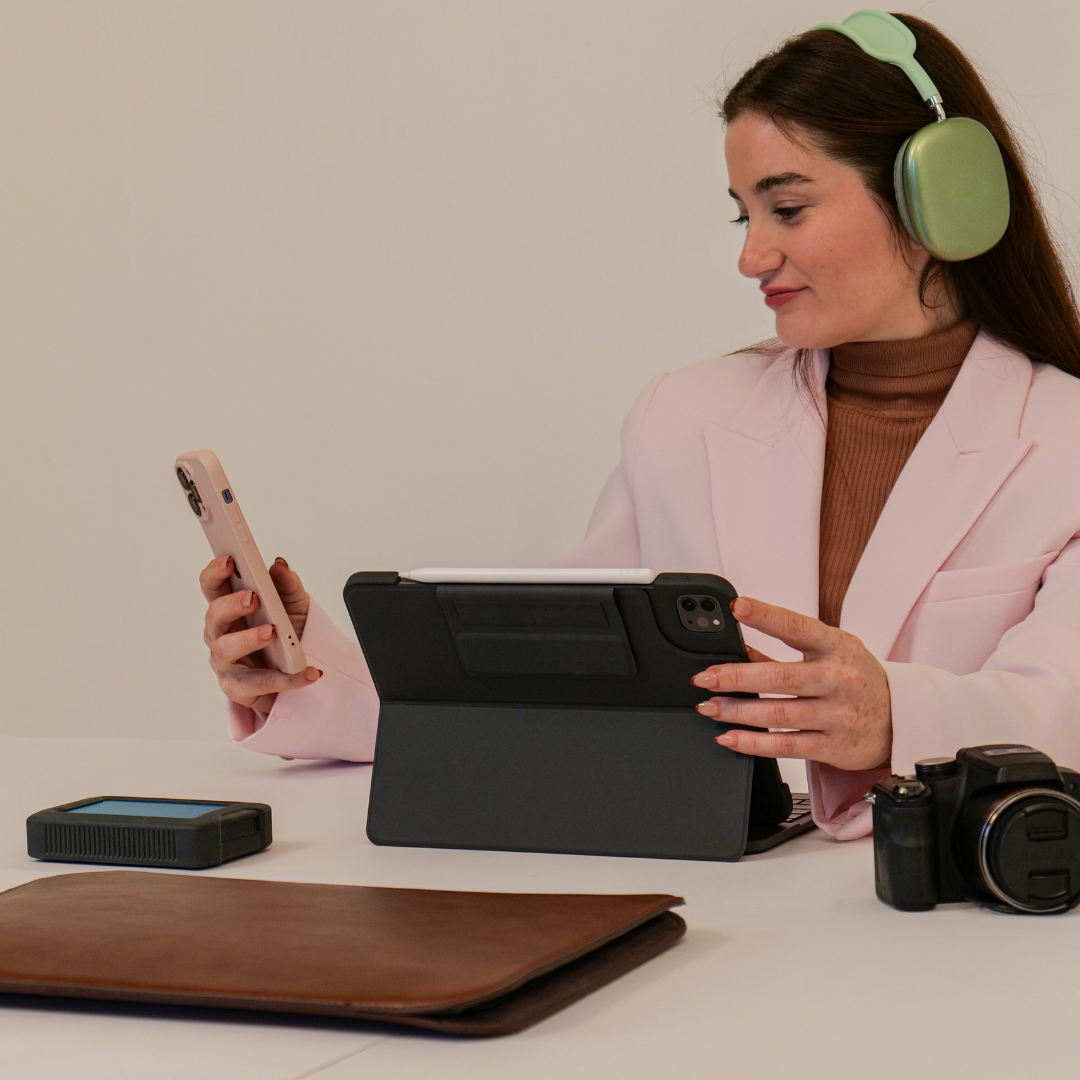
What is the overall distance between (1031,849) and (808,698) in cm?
23

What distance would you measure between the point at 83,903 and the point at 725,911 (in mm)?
375

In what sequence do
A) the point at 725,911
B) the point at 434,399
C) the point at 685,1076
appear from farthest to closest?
the point at 434,399, the point at 725,911, the point at 685,1076

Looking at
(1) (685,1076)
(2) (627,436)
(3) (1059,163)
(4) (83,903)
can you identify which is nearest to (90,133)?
(2) (627,436)

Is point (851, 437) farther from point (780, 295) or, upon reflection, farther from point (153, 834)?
point (153, 834)

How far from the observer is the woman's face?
149cm

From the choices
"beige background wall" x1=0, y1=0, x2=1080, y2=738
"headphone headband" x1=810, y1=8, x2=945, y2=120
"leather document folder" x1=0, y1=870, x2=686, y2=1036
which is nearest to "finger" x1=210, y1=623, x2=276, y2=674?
"leather document folder" x1=0, y1=870, x2=686, y2=1036

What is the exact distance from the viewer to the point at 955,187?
4.65 feet

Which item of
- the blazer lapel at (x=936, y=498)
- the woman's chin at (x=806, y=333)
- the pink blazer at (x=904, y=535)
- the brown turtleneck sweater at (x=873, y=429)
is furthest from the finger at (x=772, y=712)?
the woman's chin at (x=806, y=333)

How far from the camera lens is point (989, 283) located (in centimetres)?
156

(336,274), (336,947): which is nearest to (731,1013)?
(336,947)

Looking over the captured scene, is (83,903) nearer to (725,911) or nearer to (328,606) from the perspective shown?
(725,911)

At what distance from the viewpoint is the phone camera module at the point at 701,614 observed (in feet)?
2.93

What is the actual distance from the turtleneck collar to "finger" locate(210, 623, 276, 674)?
2.53 ft

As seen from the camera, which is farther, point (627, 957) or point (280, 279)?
point (280, 279)
